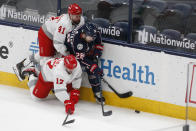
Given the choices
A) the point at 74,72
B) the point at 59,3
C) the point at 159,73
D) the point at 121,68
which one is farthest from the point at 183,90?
the point at 59,3

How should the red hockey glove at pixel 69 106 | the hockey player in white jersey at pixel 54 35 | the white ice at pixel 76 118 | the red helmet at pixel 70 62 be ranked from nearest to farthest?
the white ice at pixel 76 118
the red helmet at pixel 70 62
the red hockey glove at pixel 69 106
the hockey player in white jersey at pixel 54 35

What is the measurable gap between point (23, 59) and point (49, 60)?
0.79 metres

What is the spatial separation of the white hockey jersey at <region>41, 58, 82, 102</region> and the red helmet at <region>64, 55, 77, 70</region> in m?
0.13

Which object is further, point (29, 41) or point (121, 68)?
point (29, 41)

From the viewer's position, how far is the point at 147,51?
270 inches

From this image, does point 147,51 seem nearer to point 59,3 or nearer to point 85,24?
point 85,24

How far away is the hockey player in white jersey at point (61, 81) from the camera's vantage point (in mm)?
6805

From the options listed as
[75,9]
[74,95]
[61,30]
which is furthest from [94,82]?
[75,9]

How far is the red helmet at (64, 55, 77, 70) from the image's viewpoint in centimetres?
667

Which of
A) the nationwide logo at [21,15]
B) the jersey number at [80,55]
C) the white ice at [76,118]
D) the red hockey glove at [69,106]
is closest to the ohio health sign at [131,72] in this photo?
the jersey number at [80,55]

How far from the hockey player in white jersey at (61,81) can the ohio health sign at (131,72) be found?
39 centimetres

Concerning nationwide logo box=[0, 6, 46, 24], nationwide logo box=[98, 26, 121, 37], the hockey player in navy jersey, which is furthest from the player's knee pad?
nationwide logo box=[0, 6, 46, 24]

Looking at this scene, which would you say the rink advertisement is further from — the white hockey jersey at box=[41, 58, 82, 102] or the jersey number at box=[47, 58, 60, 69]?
the jersey number at box=[47, 58, 60, 69]

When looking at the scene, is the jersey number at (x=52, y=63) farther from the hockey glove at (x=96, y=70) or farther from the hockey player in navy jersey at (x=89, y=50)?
the hockey glove at (x=96, y=70)
